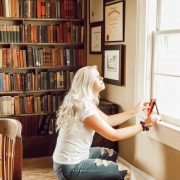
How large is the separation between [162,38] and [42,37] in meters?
1.75

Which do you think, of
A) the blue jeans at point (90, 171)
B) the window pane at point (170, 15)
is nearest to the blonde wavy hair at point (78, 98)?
the blue jeans at point (90, 171)

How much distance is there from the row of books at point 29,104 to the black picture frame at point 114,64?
81cm

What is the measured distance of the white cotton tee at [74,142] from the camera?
7.88 ft

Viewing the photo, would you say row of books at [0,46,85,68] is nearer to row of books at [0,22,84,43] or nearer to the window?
row of books at [0,22,84,43]

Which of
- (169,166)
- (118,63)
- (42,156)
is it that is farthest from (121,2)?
(42,156)

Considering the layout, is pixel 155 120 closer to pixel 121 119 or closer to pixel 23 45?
pixel 121 119

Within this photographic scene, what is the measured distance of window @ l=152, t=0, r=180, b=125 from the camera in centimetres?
277

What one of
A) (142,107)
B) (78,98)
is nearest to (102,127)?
(78,98)

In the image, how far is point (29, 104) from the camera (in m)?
4.23

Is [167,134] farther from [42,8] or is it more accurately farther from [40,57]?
[42,8]

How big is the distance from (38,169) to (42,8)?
1934 mm

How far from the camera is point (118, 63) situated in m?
3.61

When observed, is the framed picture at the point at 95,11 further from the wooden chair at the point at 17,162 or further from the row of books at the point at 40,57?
the wooden chair at the point at 17,162

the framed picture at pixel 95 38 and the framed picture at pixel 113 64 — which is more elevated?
the framed picture at pixel 95 38
